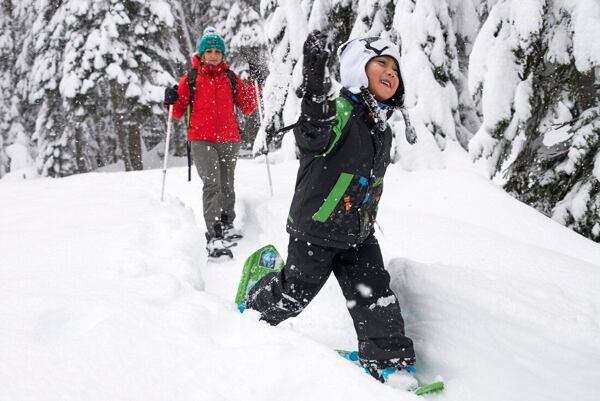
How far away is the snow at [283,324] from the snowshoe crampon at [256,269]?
382mm

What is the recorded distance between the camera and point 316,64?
2.21 meters

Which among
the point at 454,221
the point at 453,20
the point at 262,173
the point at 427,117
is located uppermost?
the point at 453,20

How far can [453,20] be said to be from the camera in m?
7.45

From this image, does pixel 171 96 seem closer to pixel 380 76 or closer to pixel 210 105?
pixel 210 105

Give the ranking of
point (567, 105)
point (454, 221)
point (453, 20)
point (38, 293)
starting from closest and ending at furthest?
point (38, 293), point (454, 221), point (567, 105), point (453, 20)

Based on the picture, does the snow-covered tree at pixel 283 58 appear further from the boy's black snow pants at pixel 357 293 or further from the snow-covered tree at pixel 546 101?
the boy's black snow pants at pixel 357 293

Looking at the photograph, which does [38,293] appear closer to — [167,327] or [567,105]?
[167,327]

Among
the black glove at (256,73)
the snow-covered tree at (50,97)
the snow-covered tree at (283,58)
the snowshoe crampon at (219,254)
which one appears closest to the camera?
the snowshoe crampon at (219,254)

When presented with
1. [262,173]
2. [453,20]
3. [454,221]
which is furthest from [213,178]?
[453,20]

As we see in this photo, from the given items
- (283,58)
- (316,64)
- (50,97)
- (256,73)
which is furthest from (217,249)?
(50,97)

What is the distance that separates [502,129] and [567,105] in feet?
2.58

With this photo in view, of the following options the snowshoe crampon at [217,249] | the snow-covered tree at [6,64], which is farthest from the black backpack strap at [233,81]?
the snow-covered tree at [6,64]

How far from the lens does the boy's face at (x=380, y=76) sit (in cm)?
288

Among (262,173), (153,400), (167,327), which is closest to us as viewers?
(153,400)
